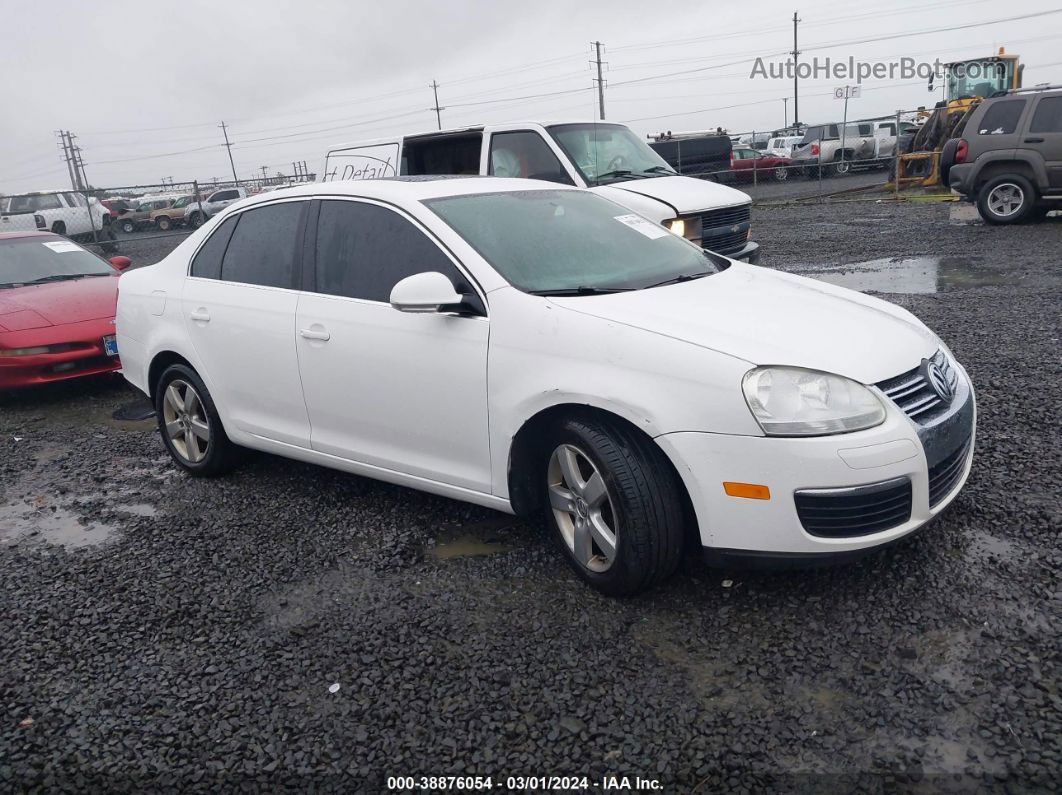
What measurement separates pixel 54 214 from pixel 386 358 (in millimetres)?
24442

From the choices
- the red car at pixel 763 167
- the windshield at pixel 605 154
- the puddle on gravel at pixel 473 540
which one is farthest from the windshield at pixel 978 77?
the puddle on gravel at pixel 473 540

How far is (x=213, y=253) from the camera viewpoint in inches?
190

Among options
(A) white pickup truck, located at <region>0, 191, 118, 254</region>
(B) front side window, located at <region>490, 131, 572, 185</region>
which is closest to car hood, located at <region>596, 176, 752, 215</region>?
(B) front side window, located at <region>490, 131, 572, 185</region>

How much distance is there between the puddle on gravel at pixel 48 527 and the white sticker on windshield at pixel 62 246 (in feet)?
14.1

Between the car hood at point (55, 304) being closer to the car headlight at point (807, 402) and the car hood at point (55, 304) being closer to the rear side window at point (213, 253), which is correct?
the rear side window at point (213, 253)

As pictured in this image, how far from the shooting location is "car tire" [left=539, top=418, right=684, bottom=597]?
3.03 m

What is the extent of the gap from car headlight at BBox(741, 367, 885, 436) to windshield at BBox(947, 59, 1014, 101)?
24.8 metres

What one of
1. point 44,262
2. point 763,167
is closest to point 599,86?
point 763,167

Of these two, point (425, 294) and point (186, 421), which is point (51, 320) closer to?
point (186, 421)

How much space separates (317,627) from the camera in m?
3.29

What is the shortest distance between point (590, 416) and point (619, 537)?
46cm

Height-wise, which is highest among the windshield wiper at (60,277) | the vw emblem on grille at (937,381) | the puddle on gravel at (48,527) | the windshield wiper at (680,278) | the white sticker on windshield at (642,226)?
the white sticker on windshield at (642,226)

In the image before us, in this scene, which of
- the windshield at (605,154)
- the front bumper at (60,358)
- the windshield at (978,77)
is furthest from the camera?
the windshield at (978,77)

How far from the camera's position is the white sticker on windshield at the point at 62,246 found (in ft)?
27.4
